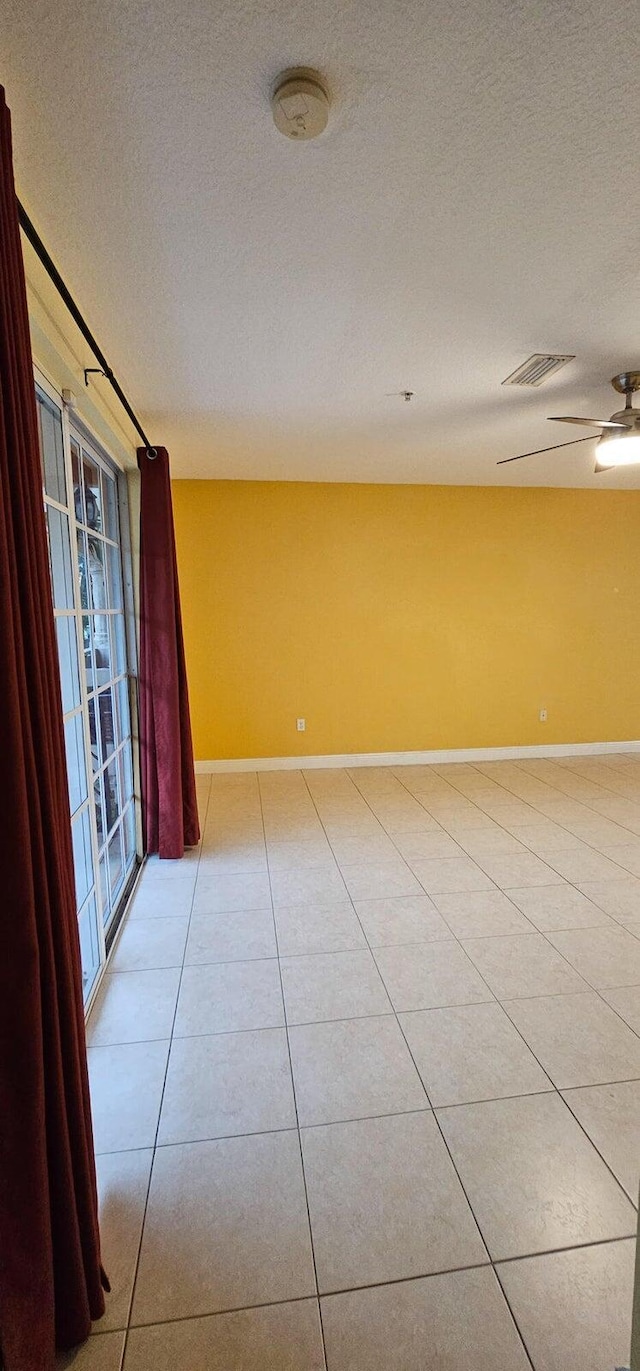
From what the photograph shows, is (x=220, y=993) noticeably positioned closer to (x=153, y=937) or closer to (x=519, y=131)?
(x=153, y=937)

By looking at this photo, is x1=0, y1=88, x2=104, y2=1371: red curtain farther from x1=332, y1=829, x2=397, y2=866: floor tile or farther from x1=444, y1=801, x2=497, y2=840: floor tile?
x1=444, y1=801, x2=497, y2=840: floor tile

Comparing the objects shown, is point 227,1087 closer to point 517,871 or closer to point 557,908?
point 557,908

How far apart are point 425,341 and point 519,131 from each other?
0.99m

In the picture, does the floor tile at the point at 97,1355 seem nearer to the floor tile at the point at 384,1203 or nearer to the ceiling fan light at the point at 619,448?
the floor tile at the point at 384,1203

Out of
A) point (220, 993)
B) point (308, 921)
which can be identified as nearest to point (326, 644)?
point (308, 921)

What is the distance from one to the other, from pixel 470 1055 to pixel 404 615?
3.69 metres

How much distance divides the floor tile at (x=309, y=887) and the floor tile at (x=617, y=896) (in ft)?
4.18

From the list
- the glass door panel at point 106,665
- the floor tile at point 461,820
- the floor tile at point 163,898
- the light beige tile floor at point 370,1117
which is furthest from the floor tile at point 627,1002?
the glass door panel at point 106,665

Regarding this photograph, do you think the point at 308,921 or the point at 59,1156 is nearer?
the point at 59,1156

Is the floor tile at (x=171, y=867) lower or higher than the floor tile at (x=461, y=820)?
higher

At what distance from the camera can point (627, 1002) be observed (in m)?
2.12

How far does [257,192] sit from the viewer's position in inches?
53.6

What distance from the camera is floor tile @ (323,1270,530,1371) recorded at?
1126 millimetres

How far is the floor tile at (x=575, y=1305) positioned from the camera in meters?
1.13
